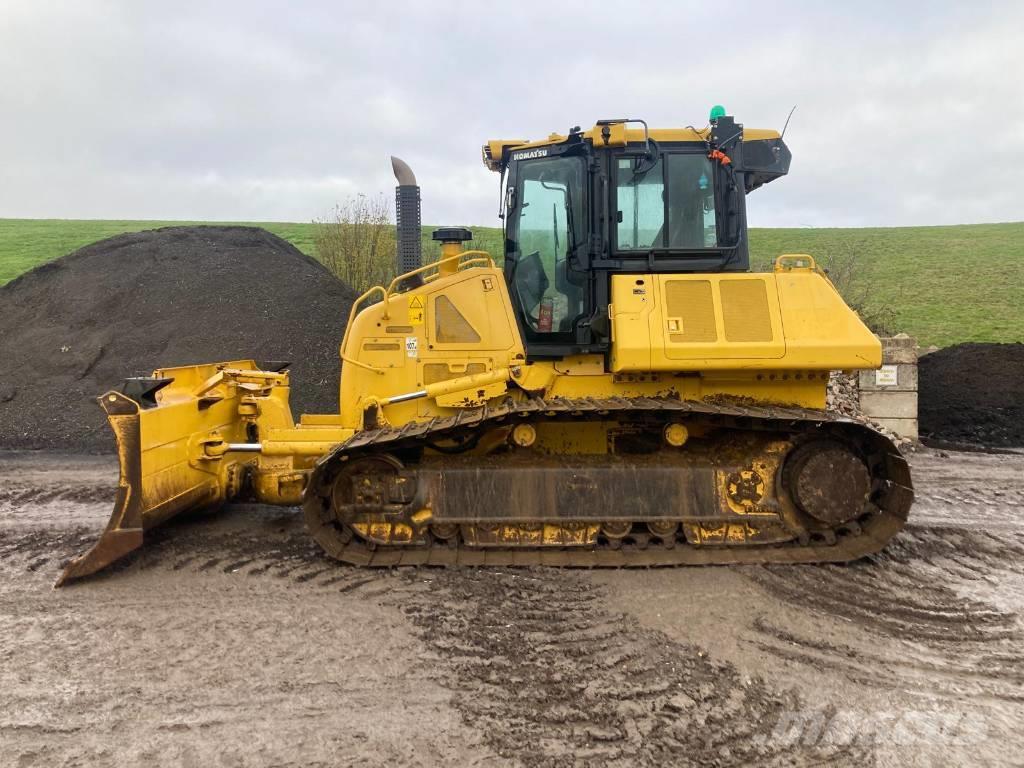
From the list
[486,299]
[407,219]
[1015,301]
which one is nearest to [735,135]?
[486,299]

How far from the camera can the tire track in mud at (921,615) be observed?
3.48m

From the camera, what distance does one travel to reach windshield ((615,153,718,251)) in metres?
5.29

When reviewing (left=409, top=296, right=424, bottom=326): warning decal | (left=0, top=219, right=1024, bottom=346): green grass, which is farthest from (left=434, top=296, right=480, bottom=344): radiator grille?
(left=0, top=219, right=1024, bottom=346): green grass

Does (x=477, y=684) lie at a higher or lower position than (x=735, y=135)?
lower

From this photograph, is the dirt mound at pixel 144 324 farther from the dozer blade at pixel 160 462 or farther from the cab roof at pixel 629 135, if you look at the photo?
the cab roof at pixel 629 135

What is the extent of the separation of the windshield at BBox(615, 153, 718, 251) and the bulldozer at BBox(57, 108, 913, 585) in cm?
2

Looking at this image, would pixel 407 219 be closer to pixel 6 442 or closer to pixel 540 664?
pixel 540 664

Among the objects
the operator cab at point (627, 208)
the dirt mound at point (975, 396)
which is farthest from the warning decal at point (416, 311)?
the dirt mound at point (975, 396)

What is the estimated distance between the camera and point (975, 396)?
A: 38.1 feet

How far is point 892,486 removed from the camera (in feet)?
16.5

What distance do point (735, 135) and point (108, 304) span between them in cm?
1348

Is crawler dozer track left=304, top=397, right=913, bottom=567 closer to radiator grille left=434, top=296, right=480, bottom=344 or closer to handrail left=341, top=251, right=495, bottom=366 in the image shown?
radiator grille left=434, top=296, right=480, bottom=344

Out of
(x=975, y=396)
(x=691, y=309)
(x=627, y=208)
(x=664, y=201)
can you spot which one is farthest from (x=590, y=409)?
(x=975, y=396)

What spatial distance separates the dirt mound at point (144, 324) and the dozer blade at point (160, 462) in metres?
5.46
